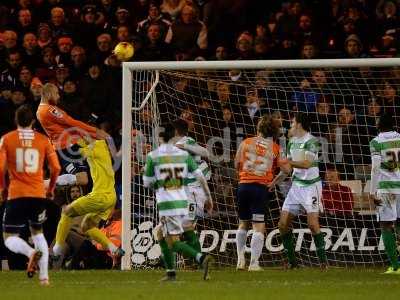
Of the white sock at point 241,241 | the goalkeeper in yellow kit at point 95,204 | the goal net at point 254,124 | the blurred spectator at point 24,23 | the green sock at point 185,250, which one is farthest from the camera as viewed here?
the blurred spectator at point 24,23

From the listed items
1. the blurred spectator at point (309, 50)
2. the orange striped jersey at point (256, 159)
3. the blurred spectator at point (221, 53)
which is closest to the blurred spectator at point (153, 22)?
the blurred spectator at point (221, 53)

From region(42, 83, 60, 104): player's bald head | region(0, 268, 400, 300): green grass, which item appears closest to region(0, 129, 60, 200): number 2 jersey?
region(0, 268, 400, 300): green grass

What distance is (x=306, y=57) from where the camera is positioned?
1833cm

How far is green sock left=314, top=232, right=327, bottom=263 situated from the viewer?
15594 mm

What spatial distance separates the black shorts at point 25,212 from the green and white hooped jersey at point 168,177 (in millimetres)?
1181

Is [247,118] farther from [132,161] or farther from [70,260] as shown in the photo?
[70,260]

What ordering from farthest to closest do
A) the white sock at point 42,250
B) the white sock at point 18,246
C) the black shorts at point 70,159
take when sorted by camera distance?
1. the black shorts at point 70,159
2. the white sock at point 18,246
3. the white sock at point 42,250

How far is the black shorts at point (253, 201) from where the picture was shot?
604 inches

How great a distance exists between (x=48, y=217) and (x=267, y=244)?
10.1ft

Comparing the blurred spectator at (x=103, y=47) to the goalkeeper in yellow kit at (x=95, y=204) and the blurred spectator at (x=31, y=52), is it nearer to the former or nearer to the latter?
the blurred spectator at (x=31, y=52)

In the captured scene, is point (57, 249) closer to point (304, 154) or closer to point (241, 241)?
point (241, 241)

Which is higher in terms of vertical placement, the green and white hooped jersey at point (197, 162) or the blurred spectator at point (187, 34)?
the blurred spectator at point (187, 34)

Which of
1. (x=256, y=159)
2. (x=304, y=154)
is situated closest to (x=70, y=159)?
(x=256, y=159)

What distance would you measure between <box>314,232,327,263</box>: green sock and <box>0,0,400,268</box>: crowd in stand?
1.22 meters
